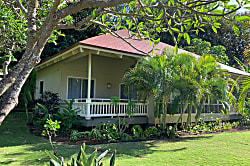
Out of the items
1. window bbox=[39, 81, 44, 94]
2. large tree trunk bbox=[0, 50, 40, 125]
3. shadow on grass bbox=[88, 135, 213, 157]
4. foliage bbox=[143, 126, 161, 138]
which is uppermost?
window bbox=[39, 81, 44, 94]

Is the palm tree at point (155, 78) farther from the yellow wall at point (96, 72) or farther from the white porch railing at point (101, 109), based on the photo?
the yellow wall at point (96, 72)

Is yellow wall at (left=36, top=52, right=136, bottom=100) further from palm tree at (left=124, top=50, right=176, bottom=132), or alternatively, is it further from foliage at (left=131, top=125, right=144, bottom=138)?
foliage at (left=131, top=125, right=144, bottom=138)

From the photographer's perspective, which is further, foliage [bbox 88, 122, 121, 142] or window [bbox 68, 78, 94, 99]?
window [bbox 68, 78, 94, 99]

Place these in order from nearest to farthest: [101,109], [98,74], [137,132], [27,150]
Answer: [27,150] < [137,132] < [101,109] < [98,74]

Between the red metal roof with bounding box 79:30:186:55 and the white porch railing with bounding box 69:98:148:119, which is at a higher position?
the red metal roof with bounding box 79:30:186:55

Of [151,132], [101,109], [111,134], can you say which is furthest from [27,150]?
[151,132]

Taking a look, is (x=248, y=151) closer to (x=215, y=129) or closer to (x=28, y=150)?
(x=215, y=129)

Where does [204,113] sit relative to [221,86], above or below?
below

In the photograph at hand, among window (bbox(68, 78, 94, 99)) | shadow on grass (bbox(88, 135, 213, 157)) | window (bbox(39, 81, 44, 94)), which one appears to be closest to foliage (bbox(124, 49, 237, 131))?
shadow on grass (bbox(88, 135, 213, 157))

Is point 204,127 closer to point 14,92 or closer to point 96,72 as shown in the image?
point 96,72

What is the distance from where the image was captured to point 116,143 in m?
8.91

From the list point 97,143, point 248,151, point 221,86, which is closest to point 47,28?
point 97,143

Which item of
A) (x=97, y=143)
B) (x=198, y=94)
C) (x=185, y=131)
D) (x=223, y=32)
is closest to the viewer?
(x=97, y=143)

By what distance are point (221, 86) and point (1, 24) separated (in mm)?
9051
